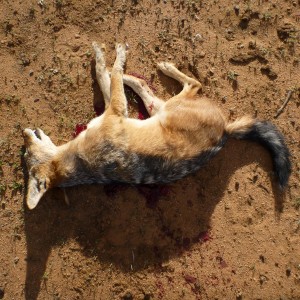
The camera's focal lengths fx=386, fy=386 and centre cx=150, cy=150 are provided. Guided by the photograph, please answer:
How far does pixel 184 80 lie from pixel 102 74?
1.52 meters

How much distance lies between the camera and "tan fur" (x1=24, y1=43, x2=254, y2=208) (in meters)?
6.34

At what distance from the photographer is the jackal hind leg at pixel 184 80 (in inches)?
281

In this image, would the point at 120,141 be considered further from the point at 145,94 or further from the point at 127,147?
the point at 145,94

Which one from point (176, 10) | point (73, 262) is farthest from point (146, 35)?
point (73, 262)

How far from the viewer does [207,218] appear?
292 inches

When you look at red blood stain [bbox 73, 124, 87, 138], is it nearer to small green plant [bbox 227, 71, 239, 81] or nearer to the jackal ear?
the jackal ear

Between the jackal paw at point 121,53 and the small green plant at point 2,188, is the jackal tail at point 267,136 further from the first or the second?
the small green plant at point 2,188

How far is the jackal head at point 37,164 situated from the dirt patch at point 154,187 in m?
0.58

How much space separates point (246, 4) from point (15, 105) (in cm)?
490

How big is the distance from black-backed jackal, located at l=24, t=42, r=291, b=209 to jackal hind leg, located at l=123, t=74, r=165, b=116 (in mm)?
209

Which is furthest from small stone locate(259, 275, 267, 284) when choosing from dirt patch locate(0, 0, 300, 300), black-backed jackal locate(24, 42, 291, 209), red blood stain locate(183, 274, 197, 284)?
black-backed jackal locate(24, 42, 291, 209)

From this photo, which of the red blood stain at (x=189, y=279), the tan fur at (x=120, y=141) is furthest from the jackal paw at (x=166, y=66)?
the red blood stain at (x=189, y=279)

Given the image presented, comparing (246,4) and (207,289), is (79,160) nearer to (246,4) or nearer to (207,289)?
(207,289)

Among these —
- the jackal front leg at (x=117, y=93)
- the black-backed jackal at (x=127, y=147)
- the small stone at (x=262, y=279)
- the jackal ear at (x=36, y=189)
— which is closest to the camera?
the black-backed jackal at (x=127, y=147)
